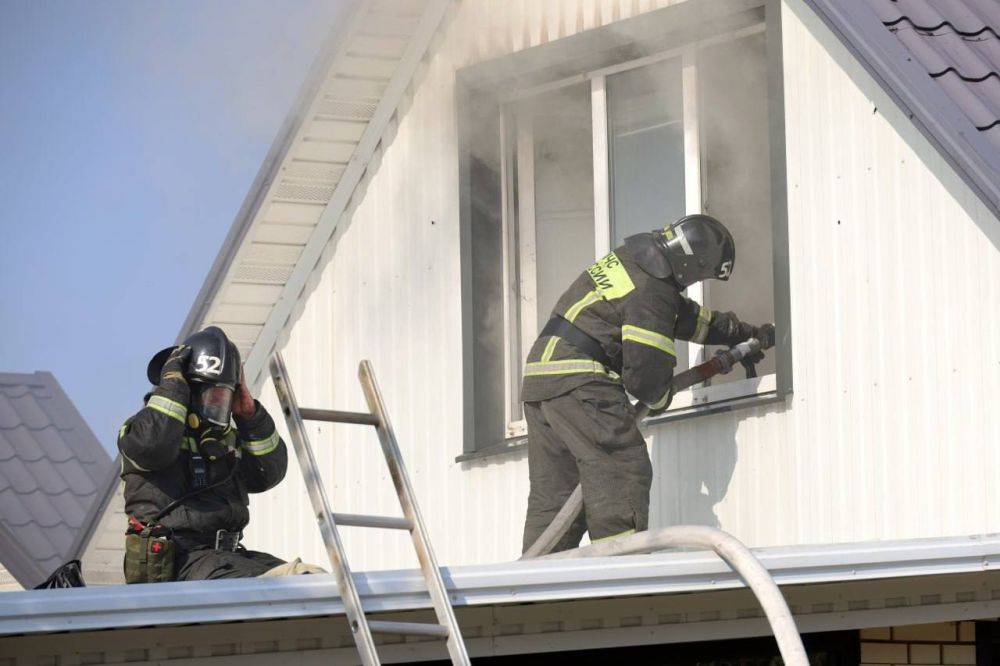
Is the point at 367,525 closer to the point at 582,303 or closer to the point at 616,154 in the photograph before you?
the point at 582,303

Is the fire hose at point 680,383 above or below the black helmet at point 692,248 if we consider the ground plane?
below

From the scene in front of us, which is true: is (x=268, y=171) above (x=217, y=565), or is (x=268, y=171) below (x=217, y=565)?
above

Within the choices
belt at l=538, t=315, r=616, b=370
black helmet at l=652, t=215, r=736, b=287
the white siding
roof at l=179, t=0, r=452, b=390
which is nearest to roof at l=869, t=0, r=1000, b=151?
the white siding

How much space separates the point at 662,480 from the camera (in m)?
7.54

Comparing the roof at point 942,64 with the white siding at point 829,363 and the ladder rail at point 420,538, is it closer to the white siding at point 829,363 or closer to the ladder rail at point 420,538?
the white siding at point 829,363

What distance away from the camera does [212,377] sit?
6.71 metres

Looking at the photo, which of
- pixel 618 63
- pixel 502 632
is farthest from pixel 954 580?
pixel 618 63

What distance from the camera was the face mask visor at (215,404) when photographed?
6.72m

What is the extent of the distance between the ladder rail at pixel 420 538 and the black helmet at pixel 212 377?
1339 mm


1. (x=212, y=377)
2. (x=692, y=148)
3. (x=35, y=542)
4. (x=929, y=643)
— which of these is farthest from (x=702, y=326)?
(x=35, y=542)

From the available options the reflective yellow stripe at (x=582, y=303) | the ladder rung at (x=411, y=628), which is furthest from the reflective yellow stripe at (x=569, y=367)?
the ladder rung at (x=411, y=628)

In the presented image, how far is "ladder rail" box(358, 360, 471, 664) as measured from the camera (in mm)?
4965

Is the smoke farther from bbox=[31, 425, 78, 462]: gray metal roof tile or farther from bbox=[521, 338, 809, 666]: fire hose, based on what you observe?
bbox=[31, 425, 78, 462]: gray metal roof tile

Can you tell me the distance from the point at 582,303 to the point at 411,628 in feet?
7.73
